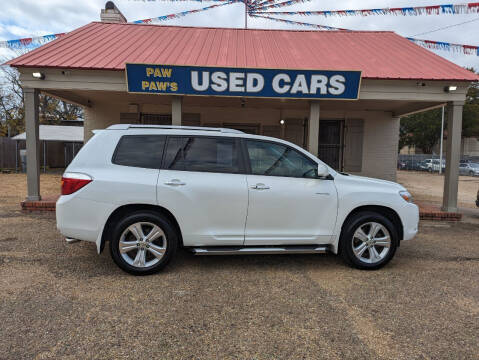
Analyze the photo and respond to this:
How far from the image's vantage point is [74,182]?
3619 millimetres

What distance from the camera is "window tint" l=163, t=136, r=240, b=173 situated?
3.87 m

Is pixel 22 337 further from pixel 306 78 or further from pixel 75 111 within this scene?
pixel 75 111

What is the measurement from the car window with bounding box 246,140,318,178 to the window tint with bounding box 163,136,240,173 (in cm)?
23

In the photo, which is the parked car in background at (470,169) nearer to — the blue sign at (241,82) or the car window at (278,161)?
the blue sign at (241,82)

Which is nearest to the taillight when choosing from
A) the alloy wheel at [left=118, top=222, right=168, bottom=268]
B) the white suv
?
the white suv

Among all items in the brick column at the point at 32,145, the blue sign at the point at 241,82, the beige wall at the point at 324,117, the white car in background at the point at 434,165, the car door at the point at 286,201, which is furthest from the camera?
the white car in background at the point at 434,165

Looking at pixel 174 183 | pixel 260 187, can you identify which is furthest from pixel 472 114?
pixel 174 183

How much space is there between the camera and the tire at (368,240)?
13.2 ft

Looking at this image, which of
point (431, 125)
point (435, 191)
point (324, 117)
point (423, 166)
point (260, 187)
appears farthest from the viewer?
point (431, 125)

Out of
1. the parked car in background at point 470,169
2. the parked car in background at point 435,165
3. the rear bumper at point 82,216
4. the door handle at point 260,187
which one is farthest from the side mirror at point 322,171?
the parked car in background at point 435,165

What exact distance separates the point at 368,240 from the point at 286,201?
1230mm

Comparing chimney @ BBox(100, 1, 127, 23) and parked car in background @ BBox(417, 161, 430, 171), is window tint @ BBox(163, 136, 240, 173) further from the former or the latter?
parked car in background @ BBox(417, 161, 430, 171)

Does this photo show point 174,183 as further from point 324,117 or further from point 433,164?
point 433,164

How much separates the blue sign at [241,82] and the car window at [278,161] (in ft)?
10.6
